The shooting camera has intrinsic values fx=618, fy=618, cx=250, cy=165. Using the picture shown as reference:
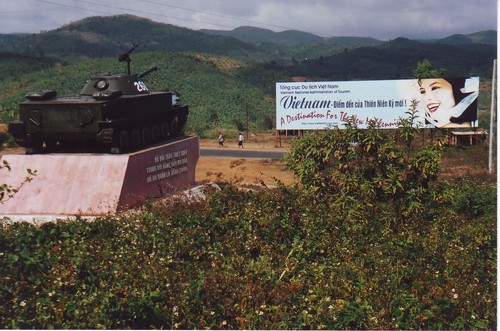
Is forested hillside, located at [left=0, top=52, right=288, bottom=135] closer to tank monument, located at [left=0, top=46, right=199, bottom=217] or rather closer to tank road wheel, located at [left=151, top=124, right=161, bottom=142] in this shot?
tank road wheel, located at [left=151, top=124, right=161, bottom=142]

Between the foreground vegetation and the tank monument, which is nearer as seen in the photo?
the foreground vegetation

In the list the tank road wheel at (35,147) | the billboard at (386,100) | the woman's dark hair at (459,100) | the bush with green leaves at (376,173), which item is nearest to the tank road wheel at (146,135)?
the tank road wheel at (35,147)

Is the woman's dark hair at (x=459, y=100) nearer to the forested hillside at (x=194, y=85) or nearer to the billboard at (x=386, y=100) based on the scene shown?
the billboard at (x=386, y=100)

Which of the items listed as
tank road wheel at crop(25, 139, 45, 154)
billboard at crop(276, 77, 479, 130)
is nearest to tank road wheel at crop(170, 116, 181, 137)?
tank road wheel at crop(25, 139, 45, 154)

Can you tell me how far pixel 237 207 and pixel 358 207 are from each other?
8.01 ft

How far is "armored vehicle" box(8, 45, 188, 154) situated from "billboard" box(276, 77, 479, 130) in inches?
691

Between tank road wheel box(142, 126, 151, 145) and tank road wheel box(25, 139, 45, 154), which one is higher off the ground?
tank road wheel box(142, 126, 151, 145)

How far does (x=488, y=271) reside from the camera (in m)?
9.12

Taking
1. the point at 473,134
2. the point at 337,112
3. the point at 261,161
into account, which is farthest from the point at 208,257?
the point at 473,134

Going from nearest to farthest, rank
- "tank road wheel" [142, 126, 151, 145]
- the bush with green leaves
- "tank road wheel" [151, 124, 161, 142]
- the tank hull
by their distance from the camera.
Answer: the bush with green leaves
the tank hull
"tank road wheel" [142, 126, 151, 145]
"tank road wheel" [151, 124, 161, 142]

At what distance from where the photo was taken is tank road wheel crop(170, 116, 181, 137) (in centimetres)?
1839

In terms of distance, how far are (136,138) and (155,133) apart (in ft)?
4.36

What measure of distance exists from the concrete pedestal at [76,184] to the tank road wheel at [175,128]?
3.75 meters

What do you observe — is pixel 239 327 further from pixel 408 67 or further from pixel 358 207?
pixel 408 67
